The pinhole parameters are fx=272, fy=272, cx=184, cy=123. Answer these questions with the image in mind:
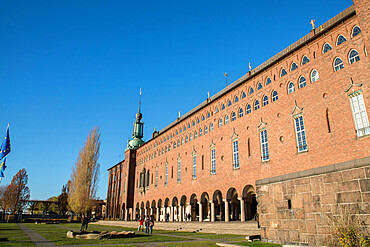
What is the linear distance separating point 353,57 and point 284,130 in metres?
6.88

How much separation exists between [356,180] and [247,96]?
19.2 metres

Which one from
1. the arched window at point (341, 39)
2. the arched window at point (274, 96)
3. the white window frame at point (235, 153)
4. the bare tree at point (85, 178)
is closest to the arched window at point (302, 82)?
the arched window at point (274, 96)

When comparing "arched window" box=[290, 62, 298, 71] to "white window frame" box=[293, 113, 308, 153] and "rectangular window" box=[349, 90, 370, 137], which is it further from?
"rectangular window" box=[349, 90, 370, 137]

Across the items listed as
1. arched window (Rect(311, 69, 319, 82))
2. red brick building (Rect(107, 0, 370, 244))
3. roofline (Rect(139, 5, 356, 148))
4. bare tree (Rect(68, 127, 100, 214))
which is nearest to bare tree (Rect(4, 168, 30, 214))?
bare tree (Rect(68, 127, 100, 214))

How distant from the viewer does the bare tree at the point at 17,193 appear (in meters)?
59.7

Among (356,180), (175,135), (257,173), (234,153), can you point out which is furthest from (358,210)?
(175,135)

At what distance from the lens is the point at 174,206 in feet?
127

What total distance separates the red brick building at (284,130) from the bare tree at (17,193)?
41.9 metres

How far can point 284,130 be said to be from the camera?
21.4 meters

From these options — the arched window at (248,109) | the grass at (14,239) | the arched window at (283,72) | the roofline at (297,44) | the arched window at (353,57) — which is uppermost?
the roofline at (297,44)

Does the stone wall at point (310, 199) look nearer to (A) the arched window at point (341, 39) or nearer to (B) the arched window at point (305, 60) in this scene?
(A) the arched window at point (341, 39)

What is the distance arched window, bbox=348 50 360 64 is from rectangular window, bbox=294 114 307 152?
4922mm

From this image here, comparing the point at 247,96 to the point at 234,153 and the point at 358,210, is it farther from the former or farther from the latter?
the point at 358,210

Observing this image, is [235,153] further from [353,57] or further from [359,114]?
[353,57]
